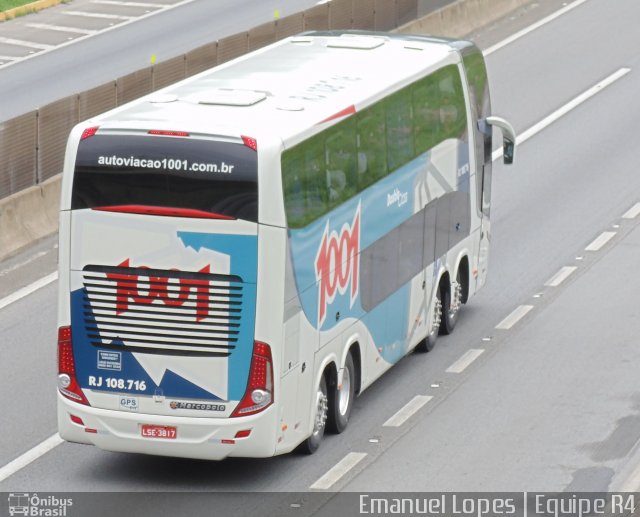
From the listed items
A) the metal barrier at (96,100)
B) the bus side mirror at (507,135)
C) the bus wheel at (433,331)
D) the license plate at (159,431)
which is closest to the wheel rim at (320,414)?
the license plate at (159,431)

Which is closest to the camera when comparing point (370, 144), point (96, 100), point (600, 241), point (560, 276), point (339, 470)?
point (339, 470)

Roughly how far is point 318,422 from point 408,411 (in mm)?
1858

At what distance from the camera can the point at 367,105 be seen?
18.7 metres

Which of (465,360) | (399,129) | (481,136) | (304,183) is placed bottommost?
(465,360)

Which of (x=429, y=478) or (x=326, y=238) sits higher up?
(x=326, y=238)

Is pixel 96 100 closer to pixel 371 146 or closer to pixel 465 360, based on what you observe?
pixel 465 360

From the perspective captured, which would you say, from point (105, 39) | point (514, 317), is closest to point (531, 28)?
point (105, 39)

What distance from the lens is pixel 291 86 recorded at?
18594mm

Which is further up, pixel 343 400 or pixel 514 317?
pixel 343 400

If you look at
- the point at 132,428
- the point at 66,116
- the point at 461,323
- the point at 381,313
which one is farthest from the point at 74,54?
the point at 132,428

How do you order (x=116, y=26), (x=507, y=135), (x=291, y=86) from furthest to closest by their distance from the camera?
(x=116, y=26), (x=507, y=135), (x=291, y=86)

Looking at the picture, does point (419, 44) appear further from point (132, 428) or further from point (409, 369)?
point (132, 428)

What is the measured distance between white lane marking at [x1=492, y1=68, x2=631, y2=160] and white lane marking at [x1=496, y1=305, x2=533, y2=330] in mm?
8804

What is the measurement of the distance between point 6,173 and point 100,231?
31.7 ft
